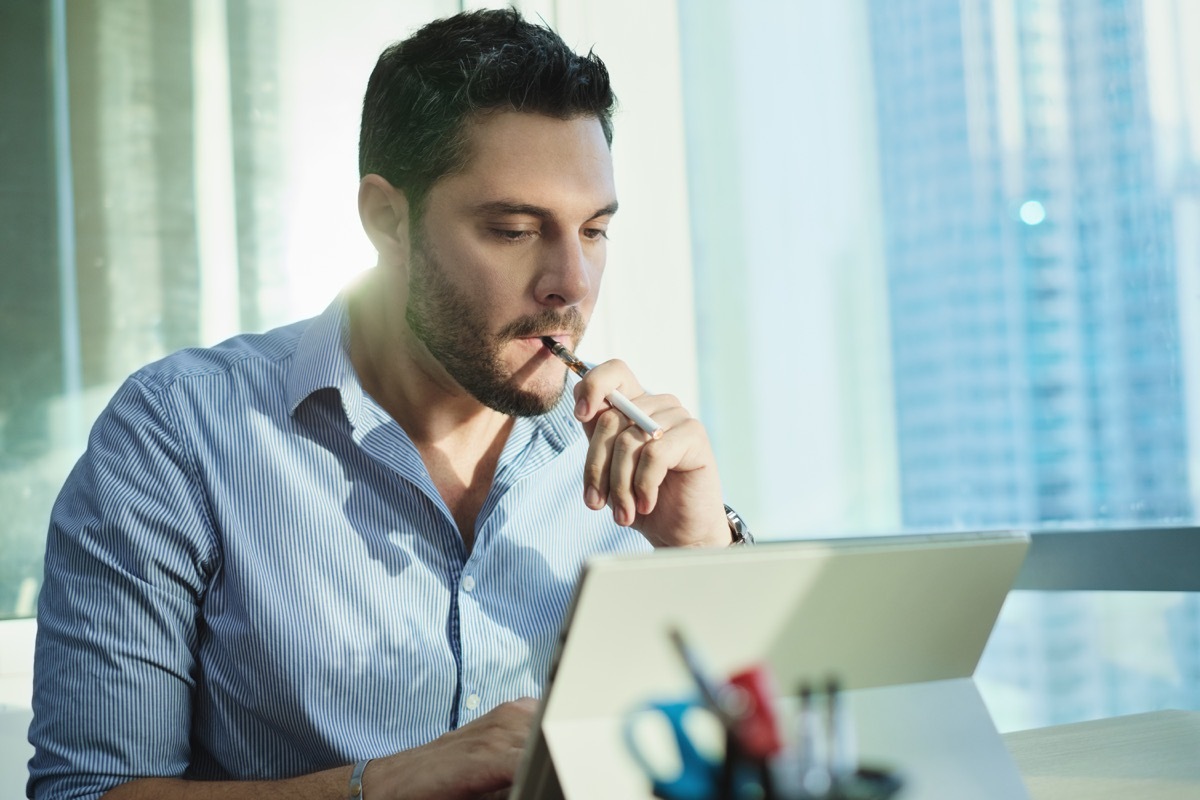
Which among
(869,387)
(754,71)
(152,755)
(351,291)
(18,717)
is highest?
(754,71)

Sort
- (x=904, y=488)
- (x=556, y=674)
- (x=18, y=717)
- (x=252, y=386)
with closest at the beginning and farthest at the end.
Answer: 1. (x=556, y=674)
2. (x=252, y=386)
3. (x=18, y=717)
4. (x=904, y=488)

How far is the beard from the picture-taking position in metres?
1.33

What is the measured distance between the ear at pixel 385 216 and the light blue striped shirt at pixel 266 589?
0.20 metres

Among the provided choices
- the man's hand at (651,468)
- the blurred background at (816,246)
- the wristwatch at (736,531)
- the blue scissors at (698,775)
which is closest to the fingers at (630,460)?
the man's hand at (651,468)

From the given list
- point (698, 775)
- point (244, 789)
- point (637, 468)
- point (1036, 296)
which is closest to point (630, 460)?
point (637, 468)

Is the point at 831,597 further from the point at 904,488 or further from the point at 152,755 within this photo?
the point at 904,488

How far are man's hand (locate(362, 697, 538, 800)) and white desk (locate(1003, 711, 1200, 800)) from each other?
0.44m

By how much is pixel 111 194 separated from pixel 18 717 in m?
0.91

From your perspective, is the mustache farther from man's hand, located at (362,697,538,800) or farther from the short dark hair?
man's hand, located at (362,697,538,800)

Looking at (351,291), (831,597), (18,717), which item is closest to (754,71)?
(351,291)

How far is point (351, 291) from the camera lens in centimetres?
147

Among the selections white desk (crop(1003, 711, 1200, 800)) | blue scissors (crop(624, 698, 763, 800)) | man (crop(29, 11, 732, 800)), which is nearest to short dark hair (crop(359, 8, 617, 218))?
man (crop(29, 11, 732, 800))

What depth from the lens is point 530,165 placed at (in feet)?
4.33

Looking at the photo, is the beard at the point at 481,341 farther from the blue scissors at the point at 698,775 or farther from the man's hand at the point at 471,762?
the blue scissors at the point at 698,775
